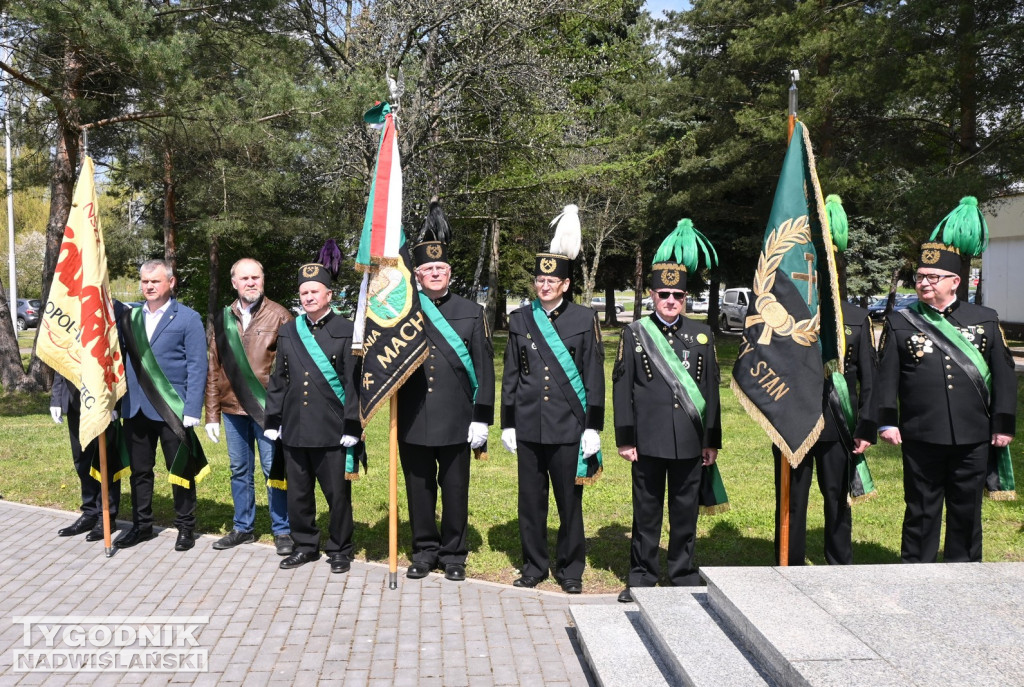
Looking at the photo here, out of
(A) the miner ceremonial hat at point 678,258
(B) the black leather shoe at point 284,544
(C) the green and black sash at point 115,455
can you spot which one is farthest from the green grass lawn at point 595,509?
(A) the miner ceremonial hat at point 678,258

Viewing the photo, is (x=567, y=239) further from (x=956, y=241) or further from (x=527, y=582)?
(x=956, y=241)

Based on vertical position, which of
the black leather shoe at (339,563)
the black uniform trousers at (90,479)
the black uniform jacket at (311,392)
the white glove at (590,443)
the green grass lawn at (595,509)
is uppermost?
the black uniform jacket at (311,392)

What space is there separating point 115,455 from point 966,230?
6.26 m

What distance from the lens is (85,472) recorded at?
282 inches

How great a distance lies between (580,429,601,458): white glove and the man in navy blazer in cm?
287

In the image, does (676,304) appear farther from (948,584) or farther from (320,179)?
(320,179)

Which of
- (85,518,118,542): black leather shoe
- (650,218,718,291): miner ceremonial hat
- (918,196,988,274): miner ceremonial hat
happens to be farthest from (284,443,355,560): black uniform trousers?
(918,196,988,274): miner ceremonial hat

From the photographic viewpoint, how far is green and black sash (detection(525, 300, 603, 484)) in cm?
572

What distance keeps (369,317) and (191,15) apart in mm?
10240

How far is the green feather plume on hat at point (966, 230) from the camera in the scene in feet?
17.9

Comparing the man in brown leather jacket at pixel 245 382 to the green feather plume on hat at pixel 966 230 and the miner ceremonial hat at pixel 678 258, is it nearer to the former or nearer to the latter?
the miner ceremonial hat at pixel 678 258

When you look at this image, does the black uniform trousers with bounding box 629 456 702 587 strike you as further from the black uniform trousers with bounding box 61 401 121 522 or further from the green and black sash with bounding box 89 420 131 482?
the black uniform trousers with bounding box 61 401 121 522

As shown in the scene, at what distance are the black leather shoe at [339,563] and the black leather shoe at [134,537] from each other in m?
1.70

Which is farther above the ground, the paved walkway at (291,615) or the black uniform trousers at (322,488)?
the black uniform trousers at (322,488)
